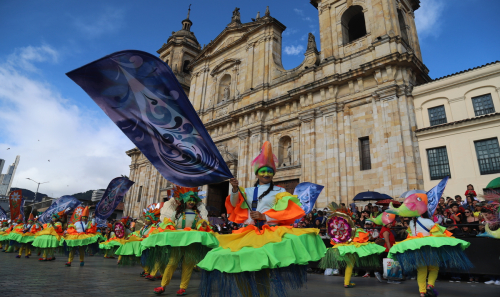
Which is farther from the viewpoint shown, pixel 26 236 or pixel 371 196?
pixel 371 196

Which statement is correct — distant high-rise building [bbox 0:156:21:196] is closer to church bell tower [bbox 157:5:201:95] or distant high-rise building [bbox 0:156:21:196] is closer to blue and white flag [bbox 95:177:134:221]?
church bell tower [bbox 157:5:201:95]

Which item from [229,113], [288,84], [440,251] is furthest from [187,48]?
[440,251]

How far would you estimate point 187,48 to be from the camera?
34.2 metres

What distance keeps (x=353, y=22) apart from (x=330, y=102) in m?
8.84

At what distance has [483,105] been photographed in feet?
43.9

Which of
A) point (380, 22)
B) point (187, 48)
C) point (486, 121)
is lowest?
point (486, 121)

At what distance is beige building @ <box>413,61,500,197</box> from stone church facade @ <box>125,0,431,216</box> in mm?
672

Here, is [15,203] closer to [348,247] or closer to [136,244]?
[136,244]

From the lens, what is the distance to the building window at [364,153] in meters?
15.4

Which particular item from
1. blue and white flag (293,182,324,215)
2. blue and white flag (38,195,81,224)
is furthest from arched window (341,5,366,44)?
blue and white flag (38,195,81,224)

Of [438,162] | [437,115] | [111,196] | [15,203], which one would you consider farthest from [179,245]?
[15,203]

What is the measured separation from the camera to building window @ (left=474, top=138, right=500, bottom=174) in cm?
1231

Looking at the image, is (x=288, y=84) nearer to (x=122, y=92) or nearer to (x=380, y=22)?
(x=380, y=22)

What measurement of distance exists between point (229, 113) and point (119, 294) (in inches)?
723
